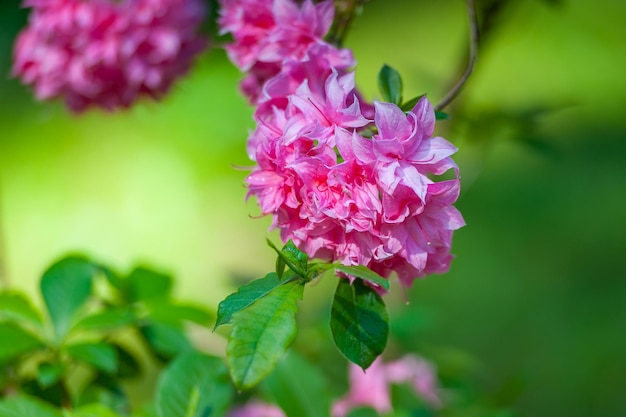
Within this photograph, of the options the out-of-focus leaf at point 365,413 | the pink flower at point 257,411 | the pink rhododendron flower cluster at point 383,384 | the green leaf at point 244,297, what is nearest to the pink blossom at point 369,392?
the pink rhododendron flower cluster at point 383,384

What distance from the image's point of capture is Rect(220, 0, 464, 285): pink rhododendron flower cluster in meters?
0.65

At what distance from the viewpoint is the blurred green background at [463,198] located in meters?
2.38

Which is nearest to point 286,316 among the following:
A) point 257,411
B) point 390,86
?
point 390,86

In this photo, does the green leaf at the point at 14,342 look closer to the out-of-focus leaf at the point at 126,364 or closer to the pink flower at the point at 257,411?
the out-of-focus leaf at the point at 126,364

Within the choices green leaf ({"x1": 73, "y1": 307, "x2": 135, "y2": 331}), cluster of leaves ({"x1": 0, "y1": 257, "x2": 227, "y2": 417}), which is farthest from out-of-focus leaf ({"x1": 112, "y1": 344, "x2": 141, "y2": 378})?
green leaf ({"x1": 73, "y1": 307, "x2": 135, "y2": 331})

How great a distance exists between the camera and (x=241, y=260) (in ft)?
8.96

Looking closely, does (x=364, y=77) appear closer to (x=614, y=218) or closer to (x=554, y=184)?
(x=554, y=184)

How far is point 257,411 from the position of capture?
4.26 feet

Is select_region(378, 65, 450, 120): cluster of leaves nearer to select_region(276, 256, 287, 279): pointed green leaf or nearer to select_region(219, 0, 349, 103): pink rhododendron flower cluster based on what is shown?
select_region(219, 0, 349, 103): pink rhododendron flower cluster

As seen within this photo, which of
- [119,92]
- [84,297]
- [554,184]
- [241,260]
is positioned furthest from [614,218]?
[84,297]

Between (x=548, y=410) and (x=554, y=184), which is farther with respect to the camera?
(x=554, y=184)

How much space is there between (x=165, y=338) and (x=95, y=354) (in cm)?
14

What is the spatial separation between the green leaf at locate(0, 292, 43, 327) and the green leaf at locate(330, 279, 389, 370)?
0.47m

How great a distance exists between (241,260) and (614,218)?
1.25 meters
